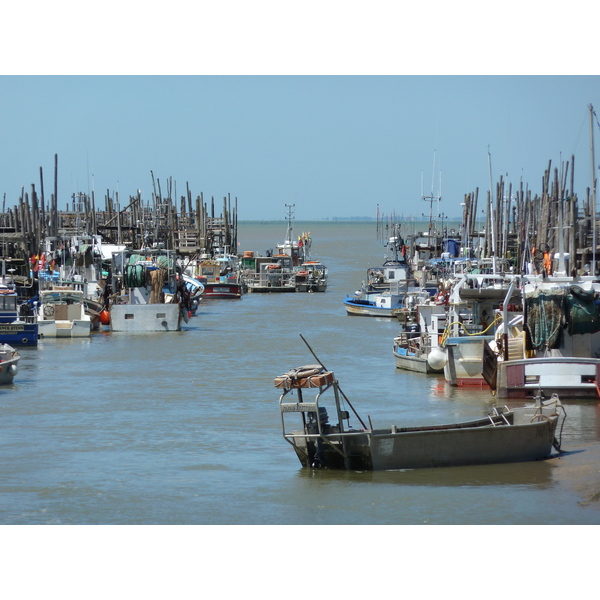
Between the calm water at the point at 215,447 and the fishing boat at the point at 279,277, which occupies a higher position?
the fishing boat at the point at 279,277

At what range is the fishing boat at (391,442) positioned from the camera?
53.1ft

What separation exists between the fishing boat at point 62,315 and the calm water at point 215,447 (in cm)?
202

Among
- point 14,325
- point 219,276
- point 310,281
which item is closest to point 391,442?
point 14,325

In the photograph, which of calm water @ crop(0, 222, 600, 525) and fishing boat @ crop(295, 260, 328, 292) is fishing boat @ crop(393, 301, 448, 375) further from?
fishing boat @ crop(295, 260, 328, 292)

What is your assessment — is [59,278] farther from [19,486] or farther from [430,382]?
[19,486]

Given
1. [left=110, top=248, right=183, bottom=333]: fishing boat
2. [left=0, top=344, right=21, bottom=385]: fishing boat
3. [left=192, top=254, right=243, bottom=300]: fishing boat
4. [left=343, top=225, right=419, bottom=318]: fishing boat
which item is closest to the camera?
[left=0, top=344, right=21, bottom=385]: fishing boat

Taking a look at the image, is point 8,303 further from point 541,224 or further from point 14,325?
point 541,224

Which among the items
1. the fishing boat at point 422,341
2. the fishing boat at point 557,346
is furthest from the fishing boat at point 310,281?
the fishing boat at point 557,346

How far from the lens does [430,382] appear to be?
87.1ft

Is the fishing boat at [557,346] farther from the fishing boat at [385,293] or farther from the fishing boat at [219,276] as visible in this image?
the fishing boat at [219,276]

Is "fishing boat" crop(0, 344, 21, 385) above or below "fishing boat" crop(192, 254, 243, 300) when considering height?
below

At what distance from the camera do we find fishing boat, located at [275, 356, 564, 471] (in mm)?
16172

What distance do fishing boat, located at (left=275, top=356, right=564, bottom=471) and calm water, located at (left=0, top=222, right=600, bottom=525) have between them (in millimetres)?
219

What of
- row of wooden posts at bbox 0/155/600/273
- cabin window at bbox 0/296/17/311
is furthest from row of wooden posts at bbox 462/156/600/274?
cabin window at bbox 0/296/17/311
